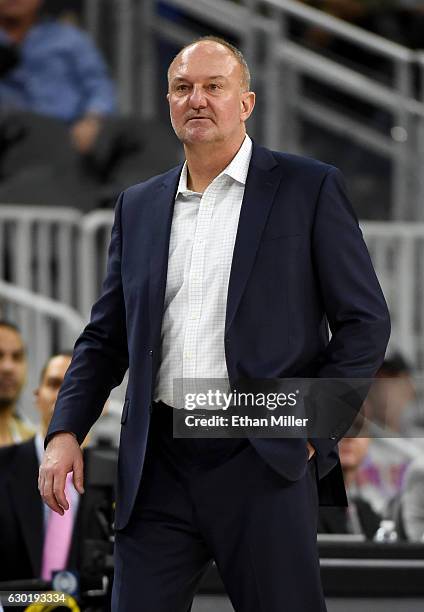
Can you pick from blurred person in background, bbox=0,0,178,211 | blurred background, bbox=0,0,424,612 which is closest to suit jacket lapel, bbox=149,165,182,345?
blurred background, bbox=0,0,424,612

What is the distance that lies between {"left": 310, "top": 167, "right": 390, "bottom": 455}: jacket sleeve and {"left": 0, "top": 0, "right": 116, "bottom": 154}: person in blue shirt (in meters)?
5.66

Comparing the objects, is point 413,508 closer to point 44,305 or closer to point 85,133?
point 44,305

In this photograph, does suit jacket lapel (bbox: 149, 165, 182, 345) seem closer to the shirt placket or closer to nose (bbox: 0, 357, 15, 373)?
the shirt placket

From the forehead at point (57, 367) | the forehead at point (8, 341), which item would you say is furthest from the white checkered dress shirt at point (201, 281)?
the forehead at point (8, 341)

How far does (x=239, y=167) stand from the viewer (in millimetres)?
3125

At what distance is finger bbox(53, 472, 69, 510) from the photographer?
3.01 meters

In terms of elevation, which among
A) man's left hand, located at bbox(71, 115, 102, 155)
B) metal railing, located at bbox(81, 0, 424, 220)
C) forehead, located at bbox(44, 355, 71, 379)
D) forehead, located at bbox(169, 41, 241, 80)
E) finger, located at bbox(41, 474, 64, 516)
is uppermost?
metal railing, located at bbox(81, 0, 424, 220)

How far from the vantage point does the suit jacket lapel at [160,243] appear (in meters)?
3.05

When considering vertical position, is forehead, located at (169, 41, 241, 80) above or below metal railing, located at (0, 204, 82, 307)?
below

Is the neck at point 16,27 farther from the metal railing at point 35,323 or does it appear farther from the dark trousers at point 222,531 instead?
the dark trousers at point 222,531

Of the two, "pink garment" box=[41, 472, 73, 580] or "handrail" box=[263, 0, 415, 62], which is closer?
"pink garment" box=[41, 472, 73, 580]

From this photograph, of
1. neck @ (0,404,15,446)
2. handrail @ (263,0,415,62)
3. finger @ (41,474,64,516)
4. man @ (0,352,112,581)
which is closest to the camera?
finger @ (41,474,64,516)

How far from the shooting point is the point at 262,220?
3041 mm

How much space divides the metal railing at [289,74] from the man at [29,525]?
3.47 meters
